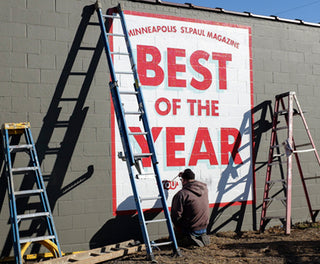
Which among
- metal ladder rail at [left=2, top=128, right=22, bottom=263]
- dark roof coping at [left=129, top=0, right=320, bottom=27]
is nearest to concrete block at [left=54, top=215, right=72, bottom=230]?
metal ladder rail at [left=2, top=128, right=22, bottom=263]

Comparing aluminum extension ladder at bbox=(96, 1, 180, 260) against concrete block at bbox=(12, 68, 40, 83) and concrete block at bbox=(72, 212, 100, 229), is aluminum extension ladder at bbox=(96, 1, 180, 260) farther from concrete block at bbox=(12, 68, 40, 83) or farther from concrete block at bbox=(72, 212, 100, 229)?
concrete block at bbox=(12, 68, 40, 83)

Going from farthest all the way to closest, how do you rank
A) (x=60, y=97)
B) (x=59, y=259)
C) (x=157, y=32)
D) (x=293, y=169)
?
(x=293, y=169), (x=157, y=32), (x=60, y=97), (x=59, y=259)

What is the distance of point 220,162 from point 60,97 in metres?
3.41

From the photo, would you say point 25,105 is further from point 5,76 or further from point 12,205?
point 12,205

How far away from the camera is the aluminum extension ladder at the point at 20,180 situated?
21.7 ft

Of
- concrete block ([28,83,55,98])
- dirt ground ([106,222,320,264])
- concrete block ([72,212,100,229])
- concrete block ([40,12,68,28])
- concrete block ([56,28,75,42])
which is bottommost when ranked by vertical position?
dirt ground ([106,222,320,264])

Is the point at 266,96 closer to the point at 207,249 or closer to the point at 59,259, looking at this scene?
the point at 207,249

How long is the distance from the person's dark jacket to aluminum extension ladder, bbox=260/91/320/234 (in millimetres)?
2023

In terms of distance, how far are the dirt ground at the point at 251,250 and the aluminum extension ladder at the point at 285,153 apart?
1.47 feet

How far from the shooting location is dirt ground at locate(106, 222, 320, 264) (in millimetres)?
6578

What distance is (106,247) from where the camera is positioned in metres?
7.27

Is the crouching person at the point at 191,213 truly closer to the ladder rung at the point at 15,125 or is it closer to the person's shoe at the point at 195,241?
the person's shoe at the point at 195,241

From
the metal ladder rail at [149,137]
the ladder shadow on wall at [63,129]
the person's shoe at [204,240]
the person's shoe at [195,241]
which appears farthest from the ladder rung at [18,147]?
the person's shoe at [204,240]

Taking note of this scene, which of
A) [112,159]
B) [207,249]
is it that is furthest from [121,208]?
[207,249]
